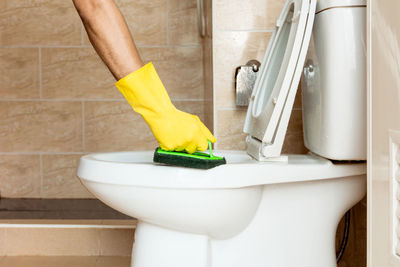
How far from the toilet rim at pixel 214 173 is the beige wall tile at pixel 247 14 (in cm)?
61

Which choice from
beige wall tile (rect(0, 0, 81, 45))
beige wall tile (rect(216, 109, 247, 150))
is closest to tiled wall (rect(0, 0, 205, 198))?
beige wall tile (rect(0, 0, 81, 45))

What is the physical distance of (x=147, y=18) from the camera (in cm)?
258

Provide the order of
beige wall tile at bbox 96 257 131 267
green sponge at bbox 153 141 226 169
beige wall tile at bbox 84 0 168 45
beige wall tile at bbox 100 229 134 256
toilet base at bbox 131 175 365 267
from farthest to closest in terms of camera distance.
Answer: beige wall tile at bbox 84 0 168 45
beige wall tile at bbox 100 229 134 256
beige wall tile at bbox 96 257 131 267
toilet base at bbox 131 175 365 267
green sponge at bbox 153 141 226 169

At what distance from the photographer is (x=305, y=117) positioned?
4.28 ft

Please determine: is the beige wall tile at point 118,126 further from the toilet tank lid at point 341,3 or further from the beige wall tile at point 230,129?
the toilet tank lid at point 341,3

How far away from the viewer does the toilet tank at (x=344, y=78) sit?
1034 mm

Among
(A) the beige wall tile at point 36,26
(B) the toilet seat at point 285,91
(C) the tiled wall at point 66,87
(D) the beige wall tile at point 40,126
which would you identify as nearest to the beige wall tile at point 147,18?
(C) the tiled wall at point 66,87

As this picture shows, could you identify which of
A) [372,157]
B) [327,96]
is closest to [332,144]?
[327,96]

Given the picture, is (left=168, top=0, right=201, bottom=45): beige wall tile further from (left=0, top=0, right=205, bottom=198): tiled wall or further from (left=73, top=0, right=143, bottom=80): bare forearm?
(left=73, top=0, right=143, bottom=80): bare forearm

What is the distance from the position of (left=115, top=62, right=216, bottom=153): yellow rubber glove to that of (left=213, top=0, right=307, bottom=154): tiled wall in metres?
0.58

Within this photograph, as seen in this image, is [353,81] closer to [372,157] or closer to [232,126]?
[372,157]

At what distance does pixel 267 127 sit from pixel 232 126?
0.51 m

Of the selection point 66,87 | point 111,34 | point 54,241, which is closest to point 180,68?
point 66,87

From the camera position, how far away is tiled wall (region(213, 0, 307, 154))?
1.56 metres
